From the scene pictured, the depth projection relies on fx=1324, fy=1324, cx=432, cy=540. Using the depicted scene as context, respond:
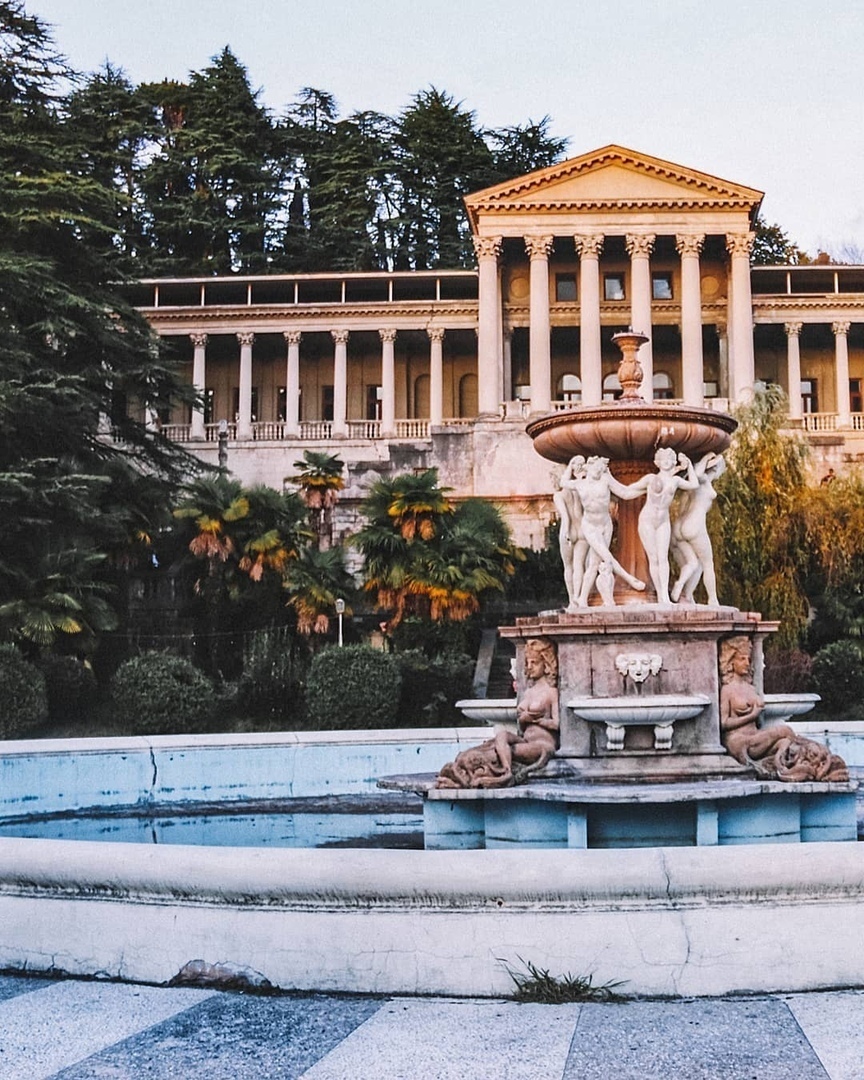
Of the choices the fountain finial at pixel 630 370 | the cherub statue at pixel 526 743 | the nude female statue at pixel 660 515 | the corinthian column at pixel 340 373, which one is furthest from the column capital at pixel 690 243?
the cherub statue at pixel 526 743

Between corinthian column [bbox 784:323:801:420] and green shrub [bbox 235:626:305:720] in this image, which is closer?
green shrub [bbox 235:626:305:720]

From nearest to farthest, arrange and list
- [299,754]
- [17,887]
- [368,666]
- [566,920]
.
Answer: [566,920]
[17,887]
[299,754]
[368,666]

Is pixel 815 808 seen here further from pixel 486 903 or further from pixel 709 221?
pixel 709 221

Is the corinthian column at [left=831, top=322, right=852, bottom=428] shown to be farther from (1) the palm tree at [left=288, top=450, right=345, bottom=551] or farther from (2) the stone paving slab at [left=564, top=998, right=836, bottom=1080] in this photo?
(2) the stone paving slab at [left=564, top=998, right=836, bottom=1080]

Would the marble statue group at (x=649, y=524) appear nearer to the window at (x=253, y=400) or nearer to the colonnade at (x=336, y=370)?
the colonnade at (x=336, y=370)

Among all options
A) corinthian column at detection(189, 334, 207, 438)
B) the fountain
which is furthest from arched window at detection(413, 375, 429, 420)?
the fountain

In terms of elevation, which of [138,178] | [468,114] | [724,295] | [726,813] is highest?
[468,114]

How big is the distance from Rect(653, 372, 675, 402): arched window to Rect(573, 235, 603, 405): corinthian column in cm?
552

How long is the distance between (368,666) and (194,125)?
51.7 m

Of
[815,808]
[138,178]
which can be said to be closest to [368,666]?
[815,808]

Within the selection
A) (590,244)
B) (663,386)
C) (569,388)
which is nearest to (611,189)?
(590,244)

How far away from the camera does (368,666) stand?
25859 mm

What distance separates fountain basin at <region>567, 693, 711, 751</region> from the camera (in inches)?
404

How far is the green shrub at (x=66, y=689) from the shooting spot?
27.2 metres
